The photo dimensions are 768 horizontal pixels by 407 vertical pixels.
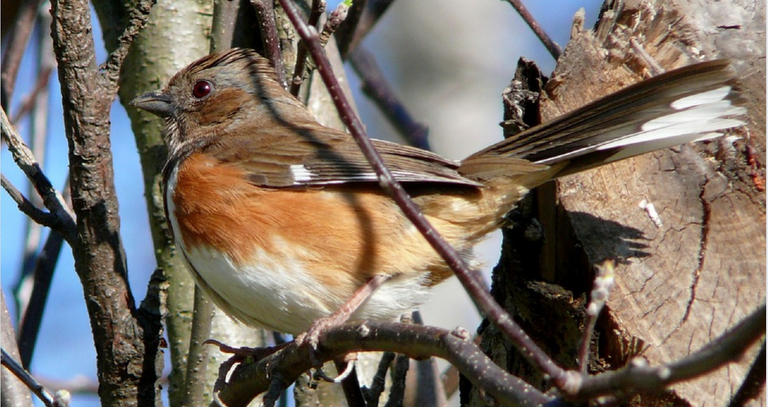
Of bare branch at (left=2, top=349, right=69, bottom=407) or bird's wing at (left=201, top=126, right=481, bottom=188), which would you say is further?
bird's wing at (left=201, top=126, right=481, bottom=188)

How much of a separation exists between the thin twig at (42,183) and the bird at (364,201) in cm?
42

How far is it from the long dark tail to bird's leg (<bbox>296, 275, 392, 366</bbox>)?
72 cm

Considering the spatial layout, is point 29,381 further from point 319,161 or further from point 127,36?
point 319,161

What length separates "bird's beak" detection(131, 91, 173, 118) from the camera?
3.61 meters

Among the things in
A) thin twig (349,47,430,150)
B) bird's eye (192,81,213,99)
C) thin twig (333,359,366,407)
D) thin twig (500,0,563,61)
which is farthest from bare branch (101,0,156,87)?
thin twig (349,47,430,150)

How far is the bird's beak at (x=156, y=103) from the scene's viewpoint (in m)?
3.61

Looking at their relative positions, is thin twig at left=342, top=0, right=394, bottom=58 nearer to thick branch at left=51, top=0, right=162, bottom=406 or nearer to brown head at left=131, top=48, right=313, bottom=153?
brown head at left=131, top=48, right=313, bottom=153

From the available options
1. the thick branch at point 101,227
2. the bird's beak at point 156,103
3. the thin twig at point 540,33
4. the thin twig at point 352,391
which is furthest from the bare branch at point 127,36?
the thin twig at point 540,33

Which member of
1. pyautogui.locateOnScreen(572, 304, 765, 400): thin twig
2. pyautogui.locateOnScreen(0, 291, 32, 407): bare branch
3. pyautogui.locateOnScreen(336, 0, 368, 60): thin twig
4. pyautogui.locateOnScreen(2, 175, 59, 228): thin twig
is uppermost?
pyautogui.locateOnScreen(336, 0, 368, 60): thin twig

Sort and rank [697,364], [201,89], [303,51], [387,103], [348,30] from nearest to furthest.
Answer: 1. [697,364]
2. [303,51]
3. [201,89]
4. [348,30]
5. [387,103]

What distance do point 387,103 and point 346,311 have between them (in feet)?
6.28

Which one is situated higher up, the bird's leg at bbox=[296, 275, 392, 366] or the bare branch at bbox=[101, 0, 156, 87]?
the bare branch at bbox=[101, 0, 156, 87]

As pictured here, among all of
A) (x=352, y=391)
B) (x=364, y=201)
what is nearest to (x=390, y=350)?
(x=352, y=391)

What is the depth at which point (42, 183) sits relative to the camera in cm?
284
